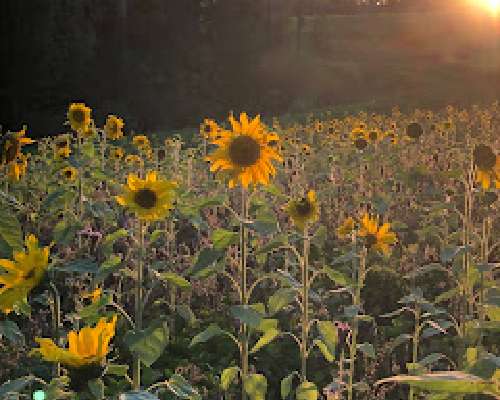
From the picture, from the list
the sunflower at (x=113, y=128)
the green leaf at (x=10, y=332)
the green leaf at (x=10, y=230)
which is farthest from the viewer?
the sunflower at (x=113, y=128)

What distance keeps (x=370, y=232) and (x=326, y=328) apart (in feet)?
4.29

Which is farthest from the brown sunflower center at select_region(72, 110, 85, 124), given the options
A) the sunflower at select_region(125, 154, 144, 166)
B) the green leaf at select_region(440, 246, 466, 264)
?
the green leaf at select_region(440, 246, 466, 264)

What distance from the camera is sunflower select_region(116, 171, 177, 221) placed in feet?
Answer: 9.91

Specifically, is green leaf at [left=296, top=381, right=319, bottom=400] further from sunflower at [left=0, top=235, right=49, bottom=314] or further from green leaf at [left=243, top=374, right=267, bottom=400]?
sunflower at [left=0, top=235, right=49, bottom=314]

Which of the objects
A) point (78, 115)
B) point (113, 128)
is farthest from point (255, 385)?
point (113, 128)

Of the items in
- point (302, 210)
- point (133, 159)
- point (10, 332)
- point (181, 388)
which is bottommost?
point (181, 388)

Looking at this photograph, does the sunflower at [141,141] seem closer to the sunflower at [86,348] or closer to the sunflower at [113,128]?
the sunflower at [113,128]

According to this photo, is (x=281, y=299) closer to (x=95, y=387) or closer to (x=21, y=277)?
(x=21, y=277)

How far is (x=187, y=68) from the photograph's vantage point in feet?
81.1

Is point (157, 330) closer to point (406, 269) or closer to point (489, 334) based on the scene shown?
point (489, 334)

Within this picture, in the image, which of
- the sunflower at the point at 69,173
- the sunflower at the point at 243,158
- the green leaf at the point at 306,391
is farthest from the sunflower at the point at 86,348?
the sunflower at the point at 69,173

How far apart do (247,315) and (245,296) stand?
1.05ft

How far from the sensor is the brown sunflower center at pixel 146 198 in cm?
303

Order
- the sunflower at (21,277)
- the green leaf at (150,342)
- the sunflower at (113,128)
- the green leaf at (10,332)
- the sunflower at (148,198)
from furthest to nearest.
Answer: the sunflower at (113,128) < the sunflower at (148,198) < the green leaf at (10,332) < the green leaf at (150,342) < the sunflower at (21,277)
